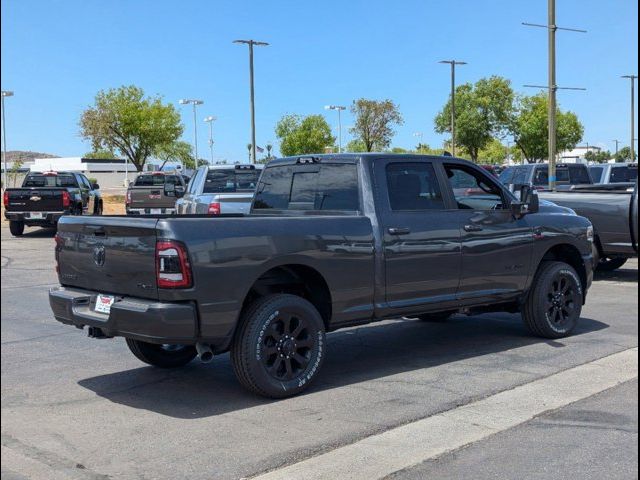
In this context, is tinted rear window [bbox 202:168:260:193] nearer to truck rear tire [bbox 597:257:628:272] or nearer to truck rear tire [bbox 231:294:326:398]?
truck rear tire [bbox 597:257:628:272]

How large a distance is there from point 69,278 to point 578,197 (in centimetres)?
942

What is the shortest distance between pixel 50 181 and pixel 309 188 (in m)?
19.5

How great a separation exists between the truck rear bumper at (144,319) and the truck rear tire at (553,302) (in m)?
4.02

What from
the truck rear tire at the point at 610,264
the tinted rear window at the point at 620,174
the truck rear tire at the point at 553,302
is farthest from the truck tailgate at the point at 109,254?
the tinted rear window at the point at 620,174

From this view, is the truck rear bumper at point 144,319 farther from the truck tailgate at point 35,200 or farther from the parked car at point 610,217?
the truck tailgate at point 35,200

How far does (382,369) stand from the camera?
7121mm

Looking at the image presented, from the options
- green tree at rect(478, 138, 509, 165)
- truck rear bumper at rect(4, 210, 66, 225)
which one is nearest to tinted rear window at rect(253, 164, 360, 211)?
truck rear bumper at rect(4, 210, 66, 225)

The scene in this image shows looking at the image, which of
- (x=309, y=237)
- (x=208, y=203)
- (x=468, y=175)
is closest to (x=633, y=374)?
(x=468, y=175)

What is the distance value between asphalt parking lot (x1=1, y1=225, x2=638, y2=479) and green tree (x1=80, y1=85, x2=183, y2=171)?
44.1 metres

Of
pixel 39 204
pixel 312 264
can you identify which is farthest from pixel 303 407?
pixel 39 204

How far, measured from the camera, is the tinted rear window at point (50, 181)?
Answer: 24.8 m

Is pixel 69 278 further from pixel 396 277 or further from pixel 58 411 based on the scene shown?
pixel 396 277

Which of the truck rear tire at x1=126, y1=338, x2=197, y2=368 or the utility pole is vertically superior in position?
the utility pole

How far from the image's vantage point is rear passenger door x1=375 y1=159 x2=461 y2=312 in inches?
270
